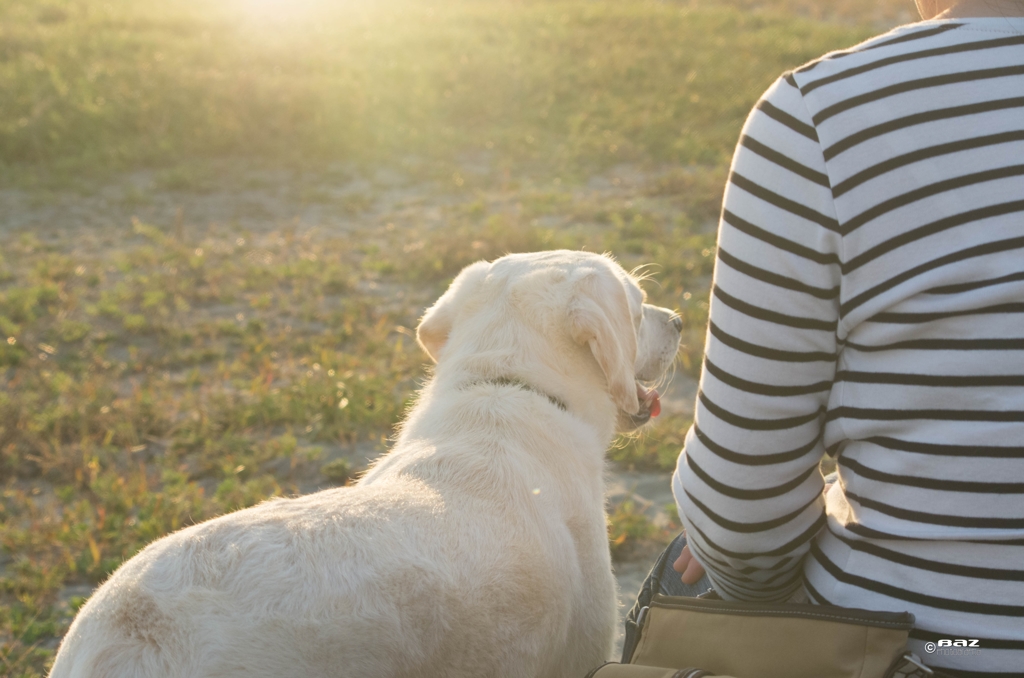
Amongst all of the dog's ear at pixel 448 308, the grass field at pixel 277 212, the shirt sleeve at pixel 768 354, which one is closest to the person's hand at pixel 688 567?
the shirt sleeve at pixel 768 354

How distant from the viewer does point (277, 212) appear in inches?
334

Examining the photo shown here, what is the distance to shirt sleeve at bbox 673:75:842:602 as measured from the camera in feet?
4.38

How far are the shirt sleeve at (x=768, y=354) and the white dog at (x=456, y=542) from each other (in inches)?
19.2

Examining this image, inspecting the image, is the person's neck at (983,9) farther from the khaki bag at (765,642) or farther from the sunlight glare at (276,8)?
the sunlight glare at (276,8)

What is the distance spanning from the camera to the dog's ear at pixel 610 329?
2420 mm

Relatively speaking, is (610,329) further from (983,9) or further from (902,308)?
(983,9)

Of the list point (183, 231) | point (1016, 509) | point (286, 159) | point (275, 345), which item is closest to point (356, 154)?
point (286, 159)

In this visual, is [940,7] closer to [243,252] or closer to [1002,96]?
[1002,96]

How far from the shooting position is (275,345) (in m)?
5.54

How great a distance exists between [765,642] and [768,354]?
52 centimetres

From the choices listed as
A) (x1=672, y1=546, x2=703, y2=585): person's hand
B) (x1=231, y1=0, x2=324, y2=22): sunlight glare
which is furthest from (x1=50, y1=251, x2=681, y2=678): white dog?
(x1=231, y1=0, x2=324, y2=22): sunlight glare

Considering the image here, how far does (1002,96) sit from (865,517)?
0.73m

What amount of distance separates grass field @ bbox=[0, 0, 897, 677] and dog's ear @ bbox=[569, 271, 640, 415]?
1.38 m

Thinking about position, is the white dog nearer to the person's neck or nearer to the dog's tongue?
the dog's tongue
